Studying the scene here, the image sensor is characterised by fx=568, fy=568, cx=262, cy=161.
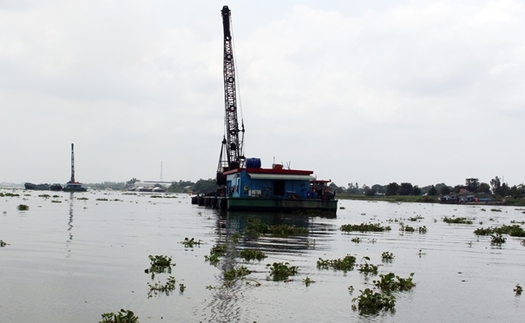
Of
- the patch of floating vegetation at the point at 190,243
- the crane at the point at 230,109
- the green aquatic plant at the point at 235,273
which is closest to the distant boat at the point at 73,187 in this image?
the crane at the point at 230,109

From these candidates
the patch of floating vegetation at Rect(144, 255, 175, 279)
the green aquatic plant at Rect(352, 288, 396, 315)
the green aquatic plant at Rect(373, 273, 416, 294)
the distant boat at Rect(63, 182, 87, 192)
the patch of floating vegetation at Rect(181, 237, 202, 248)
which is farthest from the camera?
the distant boat at Rect(63, 182, 87, 192)

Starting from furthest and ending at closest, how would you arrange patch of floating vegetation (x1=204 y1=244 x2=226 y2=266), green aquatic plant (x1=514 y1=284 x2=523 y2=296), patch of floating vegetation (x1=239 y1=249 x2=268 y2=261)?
patch of floating vegetation (x1=239 y1=249 x2=268 y2=261) → patch of floating vegetation (x1=204 y1=244 x2=226 y2=266) → green aquatic plant (x1=514 y1=284 x2=523 y2=296)

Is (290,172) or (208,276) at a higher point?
(290,172)

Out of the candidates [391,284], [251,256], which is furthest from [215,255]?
[391,284]

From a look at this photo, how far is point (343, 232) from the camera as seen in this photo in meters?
37.0

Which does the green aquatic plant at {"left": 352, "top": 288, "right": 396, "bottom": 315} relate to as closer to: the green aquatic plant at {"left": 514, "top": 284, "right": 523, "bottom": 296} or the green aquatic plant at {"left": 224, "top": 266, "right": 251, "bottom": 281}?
the green aquatic plant at {"left": 224, "top": 266, "right": 251, "bottom": 281}

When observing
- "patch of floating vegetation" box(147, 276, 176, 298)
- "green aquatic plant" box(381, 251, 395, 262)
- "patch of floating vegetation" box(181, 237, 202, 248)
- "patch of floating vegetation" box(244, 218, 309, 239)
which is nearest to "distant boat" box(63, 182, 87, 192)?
"patch of floating vegetation" box(244, 218, 309, 239)

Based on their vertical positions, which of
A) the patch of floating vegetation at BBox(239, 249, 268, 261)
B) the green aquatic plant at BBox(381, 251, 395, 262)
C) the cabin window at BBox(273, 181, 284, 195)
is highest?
the cabin window at BBox(273, 181, 284, 195)

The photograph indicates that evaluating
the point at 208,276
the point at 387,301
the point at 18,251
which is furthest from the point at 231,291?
the point at 18,251

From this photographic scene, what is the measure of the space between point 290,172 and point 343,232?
23651 millimetres

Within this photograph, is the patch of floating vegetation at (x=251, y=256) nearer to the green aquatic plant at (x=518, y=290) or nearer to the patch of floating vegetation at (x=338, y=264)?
the patch of floating vegetation at (x=338, y=264)

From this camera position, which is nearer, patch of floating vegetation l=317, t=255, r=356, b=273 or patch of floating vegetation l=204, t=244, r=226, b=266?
patch of floating vegetation l=317, t=255, r=356, b=273

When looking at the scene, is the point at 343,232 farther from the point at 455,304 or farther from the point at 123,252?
the point at 455,304

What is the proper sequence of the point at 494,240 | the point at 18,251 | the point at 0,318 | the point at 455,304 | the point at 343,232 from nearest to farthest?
1. the point at 0,318
2. the point at 455,304
3. the point at 18,251
4. the point at 494,240
5. the point at 343,232
